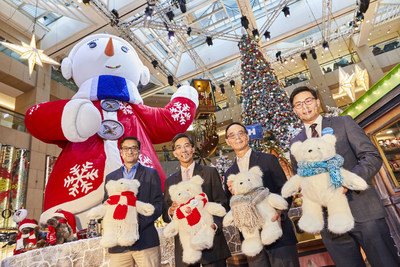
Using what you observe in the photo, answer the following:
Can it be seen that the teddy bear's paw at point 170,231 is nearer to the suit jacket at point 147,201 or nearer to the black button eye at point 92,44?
the suit jacket at point 147,201

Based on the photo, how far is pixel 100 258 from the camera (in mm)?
2584

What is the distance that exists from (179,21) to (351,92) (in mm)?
7294

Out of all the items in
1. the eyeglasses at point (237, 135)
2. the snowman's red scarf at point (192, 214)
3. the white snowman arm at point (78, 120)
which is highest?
the white snowman arm at point (78, 120)

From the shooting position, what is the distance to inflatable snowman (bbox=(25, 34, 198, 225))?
3057 mm

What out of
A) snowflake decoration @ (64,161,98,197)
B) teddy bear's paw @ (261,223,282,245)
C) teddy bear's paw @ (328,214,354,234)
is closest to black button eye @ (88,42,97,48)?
snowflake decoration @ (64,161,98,197)

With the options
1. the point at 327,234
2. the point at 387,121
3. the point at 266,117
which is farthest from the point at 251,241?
the point at 266,117

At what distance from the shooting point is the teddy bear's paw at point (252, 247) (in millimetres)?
1511

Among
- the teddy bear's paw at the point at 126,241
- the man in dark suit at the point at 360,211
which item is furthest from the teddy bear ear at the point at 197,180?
the man in dark suit at the point at 360,211

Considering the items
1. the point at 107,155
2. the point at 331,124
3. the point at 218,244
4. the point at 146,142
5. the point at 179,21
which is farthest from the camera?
the point at 179,21

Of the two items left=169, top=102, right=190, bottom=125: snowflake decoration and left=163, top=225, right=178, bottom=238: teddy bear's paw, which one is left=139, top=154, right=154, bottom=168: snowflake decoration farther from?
left=163, top=225, right=178, bottom=238: teddy bear's paw

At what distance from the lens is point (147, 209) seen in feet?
6.03

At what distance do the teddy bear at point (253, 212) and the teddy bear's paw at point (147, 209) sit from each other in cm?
55

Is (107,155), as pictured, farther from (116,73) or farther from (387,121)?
(387,121)

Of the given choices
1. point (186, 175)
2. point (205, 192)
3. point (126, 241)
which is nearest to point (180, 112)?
point (186, 175)
